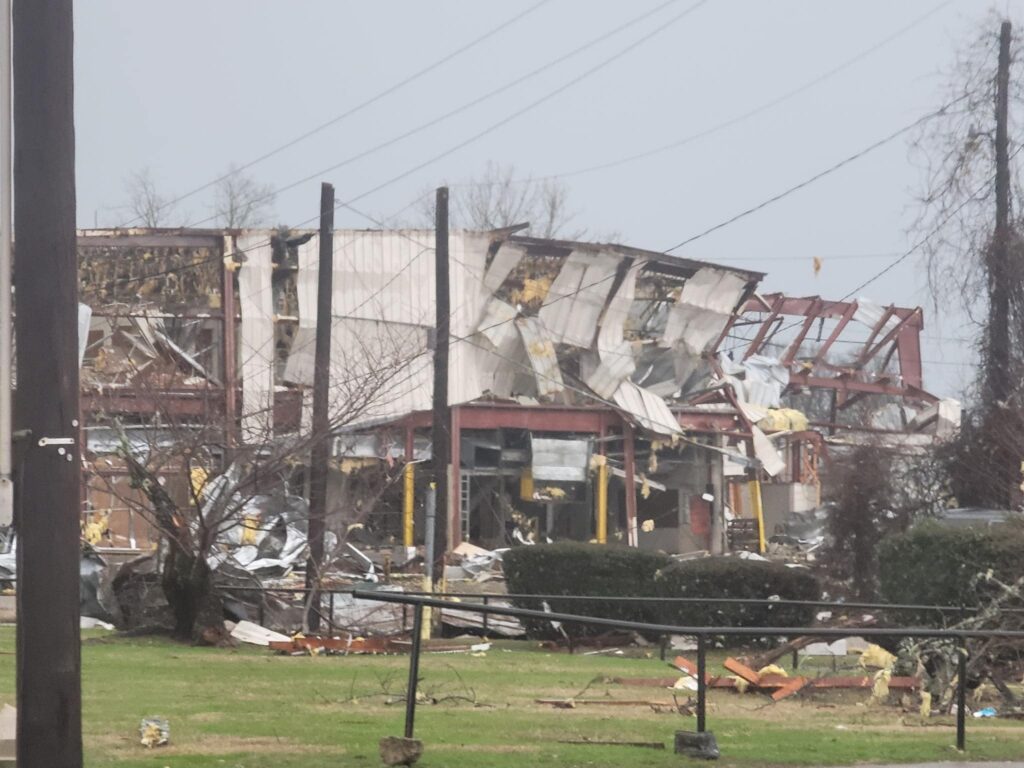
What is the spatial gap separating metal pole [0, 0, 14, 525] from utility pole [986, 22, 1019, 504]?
77.7 ft

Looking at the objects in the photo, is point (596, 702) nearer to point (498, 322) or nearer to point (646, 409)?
point (498, 322)

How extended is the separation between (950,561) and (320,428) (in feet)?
32.4

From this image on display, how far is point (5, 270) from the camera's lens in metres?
7.98

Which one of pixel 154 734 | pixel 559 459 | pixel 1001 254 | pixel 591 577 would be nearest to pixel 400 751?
pixel 154 734

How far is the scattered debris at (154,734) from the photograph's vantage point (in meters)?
10.8

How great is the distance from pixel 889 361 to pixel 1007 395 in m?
31.0

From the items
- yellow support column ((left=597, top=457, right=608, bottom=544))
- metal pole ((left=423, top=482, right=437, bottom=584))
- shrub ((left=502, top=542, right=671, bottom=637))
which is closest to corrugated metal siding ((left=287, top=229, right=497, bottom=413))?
yellow support column ((left=597, top=457, right=608, bottom=544))

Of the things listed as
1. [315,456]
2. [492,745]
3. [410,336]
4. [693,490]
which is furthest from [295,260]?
[492,745]

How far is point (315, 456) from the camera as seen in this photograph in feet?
90.0

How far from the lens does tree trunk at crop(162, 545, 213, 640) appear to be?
2261 cm

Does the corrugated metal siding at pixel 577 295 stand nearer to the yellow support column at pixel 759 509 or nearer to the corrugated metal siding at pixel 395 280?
the corrugated metal siding at pixel 395 280

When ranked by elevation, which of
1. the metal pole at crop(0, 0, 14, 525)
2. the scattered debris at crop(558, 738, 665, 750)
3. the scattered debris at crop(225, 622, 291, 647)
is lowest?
the scattered debris at crop(225, 622, 291, 647)

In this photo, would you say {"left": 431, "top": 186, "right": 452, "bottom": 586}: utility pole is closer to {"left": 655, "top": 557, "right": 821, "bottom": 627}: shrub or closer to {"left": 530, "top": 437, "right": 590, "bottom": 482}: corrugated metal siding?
Result: {"left": 655, "top": 557, "right": 821, "bottom": 627}: shrub

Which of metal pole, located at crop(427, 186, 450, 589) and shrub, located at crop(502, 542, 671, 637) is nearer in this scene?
shrub, located at crop(502, 542, 671, 637)
